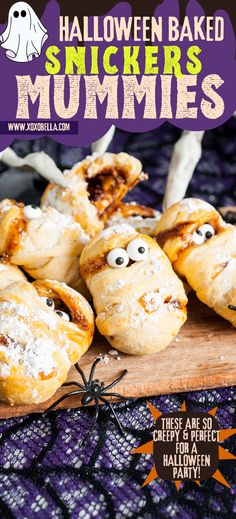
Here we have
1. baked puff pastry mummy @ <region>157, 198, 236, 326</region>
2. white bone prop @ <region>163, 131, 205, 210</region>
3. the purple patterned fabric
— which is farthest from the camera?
white bone prop @ <region>163, 131, 205, 210</region>

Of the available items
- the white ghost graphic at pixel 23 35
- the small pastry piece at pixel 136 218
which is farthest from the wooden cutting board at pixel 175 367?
the white ghost graphic at pixel 23 35

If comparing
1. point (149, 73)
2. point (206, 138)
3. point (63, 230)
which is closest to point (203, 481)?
point (63, 230)

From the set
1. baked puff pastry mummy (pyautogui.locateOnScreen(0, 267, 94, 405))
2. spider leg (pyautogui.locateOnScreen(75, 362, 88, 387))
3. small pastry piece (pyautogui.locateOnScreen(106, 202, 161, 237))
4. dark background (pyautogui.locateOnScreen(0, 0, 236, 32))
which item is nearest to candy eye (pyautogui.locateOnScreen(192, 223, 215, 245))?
small pastry piece (pyautogui.locateOnScreen(106, 202, 161, 237))

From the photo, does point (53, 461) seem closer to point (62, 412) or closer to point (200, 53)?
point (62, 412)

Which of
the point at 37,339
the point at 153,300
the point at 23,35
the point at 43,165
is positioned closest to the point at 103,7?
the point at 23,35

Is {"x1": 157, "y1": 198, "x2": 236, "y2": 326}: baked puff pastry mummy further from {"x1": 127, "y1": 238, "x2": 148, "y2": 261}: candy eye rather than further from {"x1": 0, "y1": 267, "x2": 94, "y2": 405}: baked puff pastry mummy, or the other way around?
{"x1": 0, "y1": 267, "x2": 94, "y2": 405}: baked puff pastry mummy

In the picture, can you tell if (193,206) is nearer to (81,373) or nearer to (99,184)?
(99,184)
